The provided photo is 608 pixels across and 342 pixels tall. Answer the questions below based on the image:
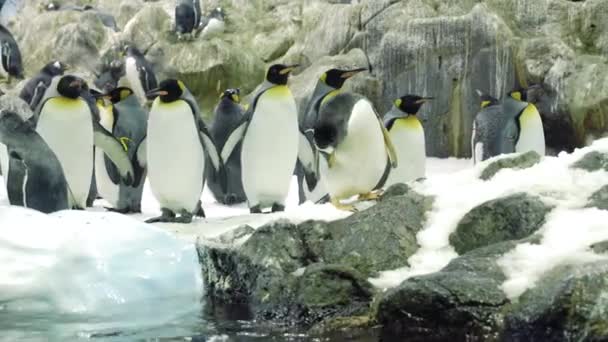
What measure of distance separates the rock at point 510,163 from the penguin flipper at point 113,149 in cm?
351

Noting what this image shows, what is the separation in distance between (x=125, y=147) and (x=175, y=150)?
121cm

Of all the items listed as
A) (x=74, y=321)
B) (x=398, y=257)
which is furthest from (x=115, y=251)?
(x=398, y=257)

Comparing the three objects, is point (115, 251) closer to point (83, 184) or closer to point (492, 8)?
point (83, 184)

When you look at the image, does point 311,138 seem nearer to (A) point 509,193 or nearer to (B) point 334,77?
(B) point 334,77

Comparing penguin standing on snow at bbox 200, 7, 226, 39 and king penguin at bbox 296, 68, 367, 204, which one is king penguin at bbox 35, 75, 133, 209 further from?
penguin standing on snow at bbox 200, 7, 226, 39

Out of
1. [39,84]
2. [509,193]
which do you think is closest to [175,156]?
[509,193]

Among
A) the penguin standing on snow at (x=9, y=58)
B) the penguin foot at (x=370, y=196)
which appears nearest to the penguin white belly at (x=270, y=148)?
the penguin foot at (x=370, y=196)

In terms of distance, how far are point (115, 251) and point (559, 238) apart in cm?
226

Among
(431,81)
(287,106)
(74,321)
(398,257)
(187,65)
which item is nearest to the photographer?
(74,321)

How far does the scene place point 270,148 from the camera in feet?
23.6

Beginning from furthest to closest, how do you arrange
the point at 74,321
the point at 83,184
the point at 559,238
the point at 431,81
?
the point at 431,81 < the point at 83,184 < the point at 74,321 < the point at 559,238

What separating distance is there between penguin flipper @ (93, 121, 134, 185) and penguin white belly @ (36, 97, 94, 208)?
0.09 metres

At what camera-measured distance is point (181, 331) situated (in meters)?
3.93

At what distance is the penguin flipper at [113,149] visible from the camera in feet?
24.5
